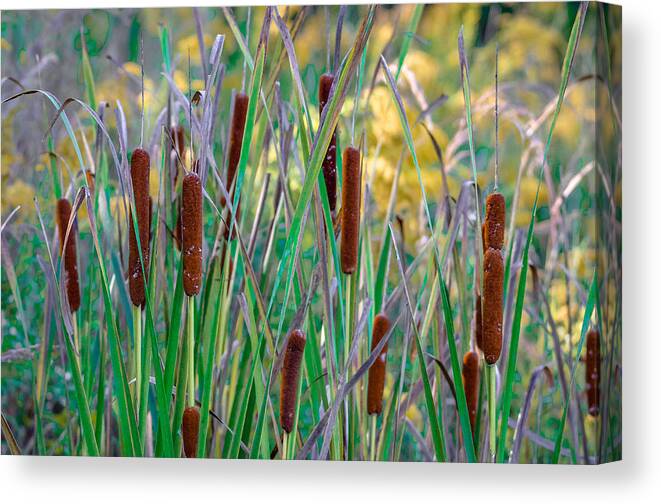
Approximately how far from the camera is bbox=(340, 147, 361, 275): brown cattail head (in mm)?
3596

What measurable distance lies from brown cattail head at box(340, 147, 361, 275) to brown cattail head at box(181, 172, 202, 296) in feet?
1.40

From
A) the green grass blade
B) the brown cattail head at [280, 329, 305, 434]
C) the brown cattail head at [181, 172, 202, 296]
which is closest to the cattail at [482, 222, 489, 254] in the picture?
the green grass blade

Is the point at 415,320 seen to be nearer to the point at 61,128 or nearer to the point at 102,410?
the point at 102,410

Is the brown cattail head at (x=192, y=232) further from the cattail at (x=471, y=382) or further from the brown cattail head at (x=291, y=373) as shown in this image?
the cattail at (x=471, y=382)

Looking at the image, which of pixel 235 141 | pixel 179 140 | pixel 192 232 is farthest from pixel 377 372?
pixel 179 140

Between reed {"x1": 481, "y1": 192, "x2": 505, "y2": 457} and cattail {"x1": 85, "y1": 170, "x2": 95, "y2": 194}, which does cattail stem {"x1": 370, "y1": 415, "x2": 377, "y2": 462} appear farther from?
cattail {"x1": 85, "y1": 170, "x2": 95, "y2": 194}

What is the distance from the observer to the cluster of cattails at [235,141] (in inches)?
144

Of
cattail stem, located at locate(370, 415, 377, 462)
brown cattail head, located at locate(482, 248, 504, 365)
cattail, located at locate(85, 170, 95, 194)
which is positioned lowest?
cattail stem, located at locate(370, 415, 377, 462)

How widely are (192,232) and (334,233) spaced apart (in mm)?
422

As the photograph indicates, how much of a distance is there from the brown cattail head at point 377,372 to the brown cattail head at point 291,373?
0.21m

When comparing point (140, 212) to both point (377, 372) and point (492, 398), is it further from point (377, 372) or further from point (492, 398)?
point (492, 398)

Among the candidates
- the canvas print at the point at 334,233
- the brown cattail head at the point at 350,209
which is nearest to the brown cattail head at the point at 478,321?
the canvas print at the point at 334,233

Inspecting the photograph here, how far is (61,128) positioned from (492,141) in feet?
4.27

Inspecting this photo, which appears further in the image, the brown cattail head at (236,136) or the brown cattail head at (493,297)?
the brown cattail head at (236,136)
